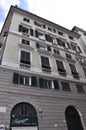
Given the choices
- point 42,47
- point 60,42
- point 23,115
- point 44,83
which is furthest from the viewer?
point 60,42

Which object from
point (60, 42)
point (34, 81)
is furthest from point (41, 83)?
point (60, 42)

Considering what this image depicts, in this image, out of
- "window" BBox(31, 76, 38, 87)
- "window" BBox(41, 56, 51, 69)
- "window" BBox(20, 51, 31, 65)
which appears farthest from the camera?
"window" BBox(41, 56, 51, 69)

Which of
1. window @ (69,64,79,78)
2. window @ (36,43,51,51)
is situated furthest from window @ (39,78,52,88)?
window @ (36,43,51,51)

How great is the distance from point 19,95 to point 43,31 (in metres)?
12.4

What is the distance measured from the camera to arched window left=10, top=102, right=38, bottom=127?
348 inches

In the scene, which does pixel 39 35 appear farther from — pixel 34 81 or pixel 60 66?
pixel 34 81

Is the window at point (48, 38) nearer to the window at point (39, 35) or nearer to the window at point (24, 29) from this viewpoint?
the window at point (39, 35)

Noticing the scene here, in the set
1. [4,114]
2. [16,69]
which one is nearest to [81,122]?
[4,114]

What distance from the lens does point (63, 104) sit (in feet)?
37.9

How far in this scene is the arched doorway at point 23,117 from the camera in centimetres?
873

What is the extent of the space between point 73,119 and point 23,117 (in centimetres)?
514

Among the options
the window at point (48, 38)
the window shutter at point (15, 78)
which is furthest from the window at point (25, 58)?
the window at point (48, 38)

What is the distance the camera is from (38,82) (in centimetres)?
1176

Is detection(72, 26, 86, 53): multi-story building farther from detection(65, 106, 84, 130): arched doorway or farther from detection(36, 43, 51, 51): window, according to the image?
detection(65, 106, 84, 130): arched doorway
